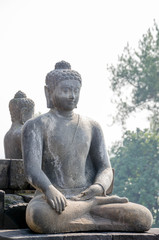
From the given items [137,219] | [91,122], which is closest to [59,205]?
[137,219]

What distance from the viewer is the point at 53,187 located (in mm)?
5473

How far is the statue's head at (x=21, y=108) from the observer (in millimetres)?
8555

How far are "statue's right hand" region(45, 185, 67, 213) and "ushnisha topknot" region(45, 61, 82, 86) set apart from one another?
1429 mm

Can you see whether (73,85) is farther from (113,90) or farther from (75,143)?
(113,90)

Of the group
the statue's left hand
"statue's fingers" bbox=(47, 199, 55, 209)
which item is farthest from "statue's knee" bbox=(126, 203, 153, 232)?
"statue's fingers" bbox=(47, 199, 55, 209)

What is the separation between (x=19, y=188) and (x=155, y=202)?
17426mm

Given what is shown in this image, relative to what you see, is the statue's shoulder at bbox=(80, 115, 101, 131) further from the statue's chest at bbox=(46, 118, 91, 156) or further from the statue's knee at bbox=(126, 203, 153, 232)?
the statue's knee at bbox=(126, 203, 153, 232)

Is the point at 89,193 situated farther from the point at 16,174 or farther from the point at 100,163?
the point at 16,174

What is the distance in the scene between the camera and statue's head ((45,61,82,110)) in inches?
240

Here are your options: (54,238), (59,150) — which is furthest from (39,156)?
(54,238)

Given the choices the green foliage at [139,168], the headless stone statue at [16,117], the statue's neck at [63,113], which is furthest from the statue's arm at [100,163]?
the green foliage at [139,168]

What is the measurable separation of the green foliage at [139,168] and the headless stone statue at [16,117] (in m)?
15.7

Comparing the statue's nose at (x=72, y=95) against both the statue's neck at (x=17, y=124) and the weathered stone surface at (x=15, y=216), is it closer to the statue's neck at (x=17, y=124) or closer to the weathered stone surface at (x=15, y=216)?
the weathered stone surface at (x=15, y=216)

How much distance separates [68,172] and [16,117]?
9.80ft
